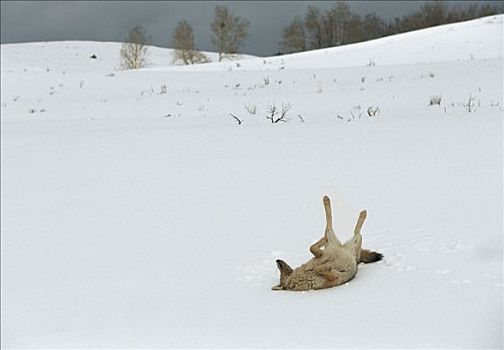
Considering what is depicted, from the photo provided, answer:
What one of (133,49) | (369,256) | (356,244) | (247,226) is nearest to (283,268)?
(356,244)

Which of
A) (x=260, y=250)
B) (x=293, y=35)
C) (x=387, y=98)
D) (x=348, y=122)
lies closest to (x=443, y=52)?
(x=387, y=98)

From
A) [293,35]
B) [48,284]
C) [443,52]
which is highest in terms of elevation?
[293,35]

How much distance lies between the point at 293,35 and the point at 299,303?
63.7m

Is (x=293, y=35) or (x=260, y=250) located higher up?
(x=293, y=35)

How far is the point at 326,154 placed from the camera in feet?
23.2

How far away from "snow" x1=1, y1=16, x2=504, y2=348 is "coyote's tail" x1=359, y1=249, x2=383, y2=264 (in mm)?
95

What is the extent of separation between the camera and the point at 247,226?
538 cm

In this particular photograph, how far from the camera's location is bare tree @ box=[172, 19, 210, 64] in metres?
52.8

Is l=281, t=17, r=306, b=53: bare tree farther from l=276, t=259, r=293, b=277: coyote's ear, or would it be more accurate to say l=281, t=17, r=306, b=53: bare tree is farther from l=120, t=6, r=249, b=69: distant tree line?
→ l=276, t=259, r=293, b=277: coyote's ear

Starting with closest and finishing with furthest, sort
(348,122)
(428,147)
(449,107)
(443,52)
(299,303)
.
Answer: (299,303) → (428,147) → (348,122) → (449,107) → (443,52)

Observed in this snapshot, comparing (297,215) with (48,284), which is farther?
(297,215)

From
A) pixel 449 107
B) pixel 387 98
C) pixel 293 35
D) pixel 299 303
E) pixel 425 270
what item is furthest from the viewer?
pixel 293 35

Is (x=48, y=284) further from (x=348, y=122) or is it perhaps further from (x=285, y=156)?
(x=348, y=122)

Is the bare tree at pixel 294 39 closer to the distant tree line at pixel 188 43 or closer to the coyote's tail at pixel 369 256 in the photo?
the distant tree line at pixel 188 43
